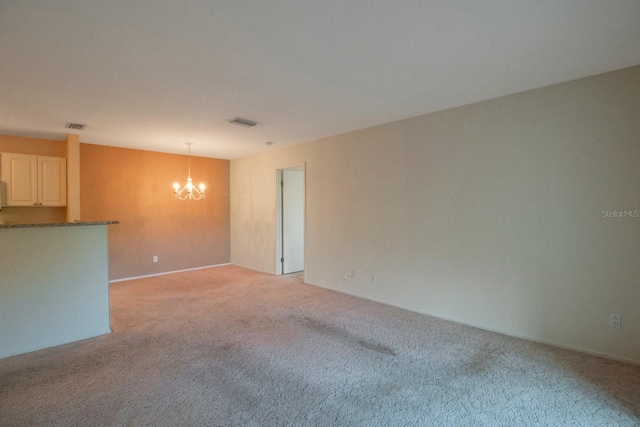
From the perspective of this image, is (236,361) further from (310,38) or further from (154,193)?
(154,193)

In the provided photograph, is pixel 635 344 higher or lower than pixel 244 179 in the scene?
lower

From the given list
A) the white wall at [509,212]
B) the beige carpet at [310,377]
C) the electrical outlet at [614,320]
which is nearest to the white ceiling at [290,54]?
the white wall at [509,212]

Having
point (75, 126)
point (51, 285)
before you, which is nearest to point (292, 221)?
point (75, 126)

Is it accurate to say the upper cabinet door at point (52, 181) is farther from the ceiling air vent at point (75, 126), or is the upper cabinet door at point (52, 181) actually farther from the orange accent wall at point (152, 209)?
the ceiling air vent at point (75, 126)

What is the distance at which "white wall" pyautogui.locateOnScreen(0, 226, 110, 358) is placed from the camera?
9.25 feet

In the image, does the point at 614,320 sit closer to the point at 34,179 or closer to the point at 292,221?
the point at 292,221

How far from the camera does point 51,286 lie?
303 centimetres

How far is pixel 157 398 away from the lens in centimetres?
212

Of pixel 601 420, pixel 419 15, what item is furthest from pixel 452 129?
pixel 601 420

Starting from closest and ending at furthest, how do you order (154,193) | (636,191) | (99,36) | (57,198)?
(99,36) → (636,191) → (57,198) → (154,193)

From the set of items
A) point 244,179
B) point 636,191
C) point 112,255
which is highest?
point 244,179

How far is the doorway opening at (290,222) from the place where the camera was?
19.7ft

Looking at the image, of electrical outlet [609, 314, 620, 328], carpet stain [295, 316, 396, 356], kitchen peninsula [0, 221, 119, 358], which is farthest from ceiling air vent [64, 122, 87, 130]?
electrical outlet [609, 314, 620, 328]

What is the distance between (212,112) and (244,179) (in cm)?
315
